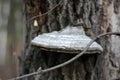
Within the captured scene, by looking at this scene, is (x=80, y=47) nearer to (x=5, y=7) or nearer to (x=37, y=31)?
(x=37, y=31)

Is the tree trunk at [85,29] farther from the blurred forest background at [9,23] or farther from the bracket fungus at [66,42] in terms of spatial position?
the blurred forest background at [9,23]

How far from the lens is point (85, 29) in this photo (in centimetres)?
240

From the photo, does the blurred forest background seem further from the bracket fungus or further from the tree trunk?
the bracket fungus

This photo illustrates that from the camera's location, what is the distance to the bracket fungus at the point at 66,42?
2098 mm

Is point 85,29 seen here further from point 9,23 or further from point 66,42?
point 9,23

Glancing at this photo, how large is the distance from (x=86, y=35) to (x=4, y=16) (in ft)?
51.1

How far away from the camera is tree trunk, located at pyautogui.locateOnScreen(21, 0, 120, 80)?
7.91 feet

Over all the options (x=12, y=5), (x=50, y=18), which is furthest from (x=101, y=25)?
(x=12, y=5)

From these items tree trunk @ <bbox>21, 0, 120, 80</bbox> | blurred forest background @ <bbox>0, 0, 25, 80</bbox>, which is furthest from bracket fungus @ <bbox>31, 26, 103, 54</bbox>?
blurred forest background @ <bbox>0, 0, 25, 80</bbox>

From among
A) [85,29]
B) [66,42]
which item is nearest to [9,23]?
[85,29]

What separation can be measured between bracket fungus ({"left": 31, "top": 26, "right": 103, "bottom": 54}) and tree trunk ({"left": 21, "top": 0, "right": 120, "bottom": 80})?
137 mm

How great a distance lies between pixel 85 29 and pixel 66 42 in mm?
322

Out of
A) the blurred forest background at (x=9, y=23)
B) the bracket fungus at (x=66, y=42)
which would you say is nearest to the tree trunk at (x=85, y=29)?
the bracket fungus at (x=66, y=42)

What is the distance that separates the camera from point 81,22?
2.40m
